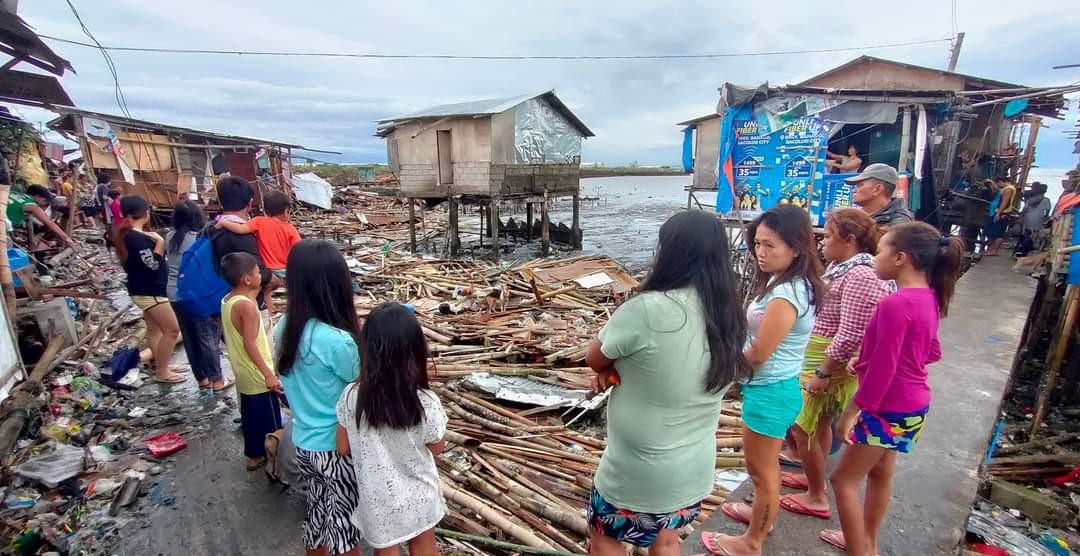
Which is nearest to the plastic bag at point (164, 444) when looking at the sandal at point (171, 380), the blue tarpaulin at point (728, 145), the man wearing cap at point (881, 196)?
the sandal at point (171, 380)

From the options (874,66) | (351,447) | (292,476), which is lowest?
(292,476)

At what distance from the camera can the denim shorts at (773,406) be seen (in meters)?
2.18

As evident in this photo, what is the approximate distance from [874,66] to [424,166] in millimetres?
14921

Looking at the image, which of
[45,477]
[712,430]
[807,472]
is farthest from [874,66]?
[45,477]

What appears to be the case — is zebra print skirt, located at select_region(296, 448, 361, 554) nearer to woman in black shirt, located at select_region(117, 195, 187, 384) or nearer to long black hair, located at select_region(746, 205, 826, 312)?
long black hair, located at select_region(746, 205, 826, 312)

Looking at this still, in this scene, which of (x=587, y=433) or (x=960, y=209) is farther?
(x=960, y=209)

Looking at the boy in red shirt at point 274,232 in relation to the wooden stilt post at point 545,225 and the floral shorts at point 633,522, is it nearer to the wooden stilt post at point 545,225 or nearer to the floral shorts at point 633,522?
the floral shorts at point 633,522

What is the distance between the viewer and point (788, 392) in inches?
86.5

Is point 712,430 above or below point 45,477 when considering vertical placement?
above

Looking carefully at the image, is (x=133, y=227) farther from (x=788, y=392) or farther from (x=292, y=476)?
(x=788, y=392)

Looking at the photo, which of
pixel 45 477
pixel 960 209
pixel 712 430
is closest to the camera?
pixel 712 430

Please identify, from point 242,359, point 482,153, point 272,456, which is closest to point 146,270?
point 242,359

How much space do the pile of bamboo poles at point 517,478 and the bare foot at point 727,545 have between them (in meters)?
0.56

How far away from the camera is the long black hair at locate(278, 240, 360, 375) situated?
2.18m
